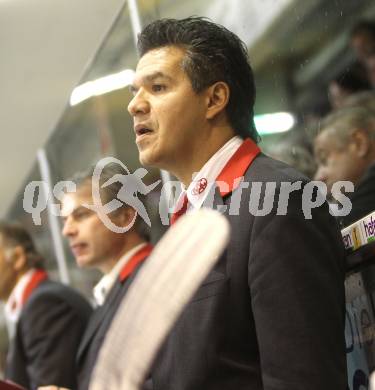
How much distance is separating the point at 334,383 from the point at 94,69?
2.27 m

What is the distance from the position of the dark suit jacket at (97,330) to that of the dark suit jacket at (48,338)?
0.28m

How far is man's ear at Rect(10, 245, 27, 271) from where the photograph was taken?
11.5 feet

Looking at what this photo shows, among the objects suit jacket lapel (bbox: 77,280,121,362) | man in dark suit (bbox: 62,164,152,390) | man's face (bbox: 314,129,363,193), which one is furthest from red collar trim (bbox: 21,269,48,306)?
man's face (bbox: 314,129,363,193)

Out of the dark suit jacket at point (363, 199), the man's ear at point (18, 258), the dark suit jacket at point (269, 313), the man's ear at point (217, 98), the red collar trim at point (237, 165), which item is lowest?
the dark suit jacket at point (269, 313)

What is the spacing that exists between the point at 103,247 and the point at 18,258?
0.97m

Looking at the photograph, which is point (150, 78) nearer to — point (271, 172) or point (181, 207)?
point (181, 207)

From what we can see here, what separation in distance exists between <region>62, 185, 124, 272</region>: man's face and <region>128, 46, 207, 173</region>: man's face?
36.5 inches

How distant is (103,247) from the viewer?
8.68 ft

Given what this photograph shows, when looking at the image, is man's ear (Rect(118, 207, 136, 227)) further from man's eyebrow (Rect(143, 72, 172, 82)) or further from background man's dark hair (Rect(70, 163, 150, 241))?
man's eyebrow (Rect(143, 72, 172, 82))

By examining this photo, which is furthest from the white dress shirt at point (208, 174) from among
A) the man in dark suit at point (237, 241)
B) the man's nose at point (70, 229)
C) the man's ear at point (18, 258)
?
the man's ear at point (18, 258)

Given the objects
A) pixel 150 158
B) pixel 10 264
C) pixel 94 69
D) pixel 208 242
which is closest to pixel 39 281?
pixel 10 264

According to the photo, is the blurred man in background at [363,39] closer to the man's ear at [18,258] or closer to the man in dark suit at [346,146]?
the man in dark suit at [346,146]

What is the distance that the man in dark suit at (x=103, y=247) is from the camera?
242 cm

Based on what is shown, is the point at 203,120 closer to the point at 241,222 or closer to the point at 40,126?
the point at 241,222
